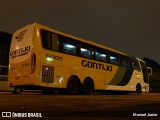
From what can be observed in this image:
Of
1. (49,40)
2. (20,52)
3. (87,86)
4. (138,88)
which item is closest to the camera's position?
(49,40)

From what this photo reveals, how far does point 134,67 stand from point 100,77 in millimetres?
5950

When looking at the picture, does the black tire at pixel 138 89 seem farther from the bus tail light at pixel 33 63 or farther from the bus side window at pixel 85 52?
the bus tail light at pixel 33 63

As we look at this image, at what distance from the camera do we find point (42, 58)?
46.3 ft

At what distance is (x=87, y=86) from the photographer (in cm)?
1712

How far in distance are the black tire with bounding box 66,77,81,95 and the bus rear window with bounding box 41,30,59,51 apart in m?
1.80

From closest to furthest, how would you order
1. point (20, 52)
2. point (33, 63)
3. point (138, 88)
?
1. point (33, 63)
2. point (20, 52)
3. point (138, 88)

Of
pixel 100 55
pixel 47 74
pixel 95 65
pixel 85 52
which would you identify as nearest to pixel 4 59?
pixel 100 55

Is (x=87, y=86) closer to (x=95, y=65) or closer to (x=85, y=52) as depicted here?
(x=95, y=65)

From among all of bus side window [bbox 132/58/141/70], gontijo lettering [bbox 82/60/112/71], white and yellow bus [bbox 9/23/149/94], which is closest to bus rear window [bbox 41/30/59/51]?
white and yellow bus [bbox 9/23/149/94]

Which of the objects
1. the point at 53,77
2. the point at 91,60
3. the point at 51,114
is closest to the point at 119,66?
the point at 91,60

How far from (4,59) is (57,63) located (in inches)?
709

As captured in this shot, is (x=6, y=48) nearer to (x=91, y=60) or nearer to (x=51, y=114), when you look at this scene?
(x=91, y=60)

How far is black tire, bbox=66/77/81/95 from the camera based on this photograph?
15560 millimetres

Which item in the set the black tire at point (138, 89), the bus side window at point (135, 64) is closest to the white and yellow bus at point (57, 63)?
the bus side window at point (135, 64)
